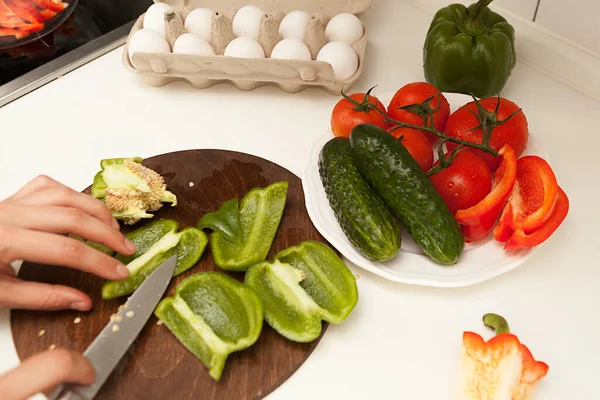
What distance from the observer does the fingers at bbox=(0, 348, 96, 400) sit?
0.71 metres

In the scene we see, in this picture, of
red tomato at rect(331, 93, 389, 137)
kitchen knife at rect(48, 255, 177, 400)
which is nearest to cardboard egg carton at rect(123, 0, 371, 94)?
red tomato at rect(331, 93, 389, 137)

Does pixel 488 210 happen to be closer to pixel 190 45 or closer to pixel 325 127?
pixel 325 127

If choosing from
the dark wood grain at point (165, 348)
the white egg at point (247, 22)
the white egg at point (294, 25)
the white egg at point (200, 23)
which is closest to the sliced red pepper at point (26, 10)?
the white egg at point (200, 23)

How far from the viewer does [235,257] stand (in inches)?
38.5

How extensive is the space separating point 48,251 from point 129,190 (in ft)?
0.63

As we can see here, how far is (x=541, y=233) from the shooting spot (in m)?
0.93

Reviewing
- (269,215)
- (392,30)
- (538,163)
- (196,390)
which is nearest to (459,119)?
(538,163)

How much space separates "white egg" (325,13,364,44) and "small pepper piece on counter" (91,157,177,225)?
0.56m

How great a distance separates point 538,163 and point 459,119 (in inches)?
6.9

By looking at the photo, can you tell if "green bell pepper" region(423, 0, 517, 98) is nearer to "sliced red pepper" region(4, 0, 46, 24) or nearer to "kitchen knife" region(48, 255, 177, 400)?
"kitchen knife" region(48, 255, 177, 400)

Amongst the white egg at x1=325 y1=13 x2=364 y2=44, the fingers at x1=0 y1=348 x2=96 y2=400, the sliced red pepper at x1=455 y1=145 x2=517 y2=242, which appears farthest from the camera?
the white egg at x1=325 y1=13 x2=364 y2=44

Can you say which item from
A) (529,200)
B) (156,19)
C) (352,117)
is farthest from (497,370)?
(156,19)

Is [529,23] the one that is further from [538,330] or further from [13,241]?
[13,241]

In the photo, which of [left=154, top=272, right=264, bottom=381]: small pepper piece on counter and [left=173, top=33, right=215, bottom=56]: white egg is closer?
[left=154, top=272, right=264, bottom=381]: small pepper piece on counter
